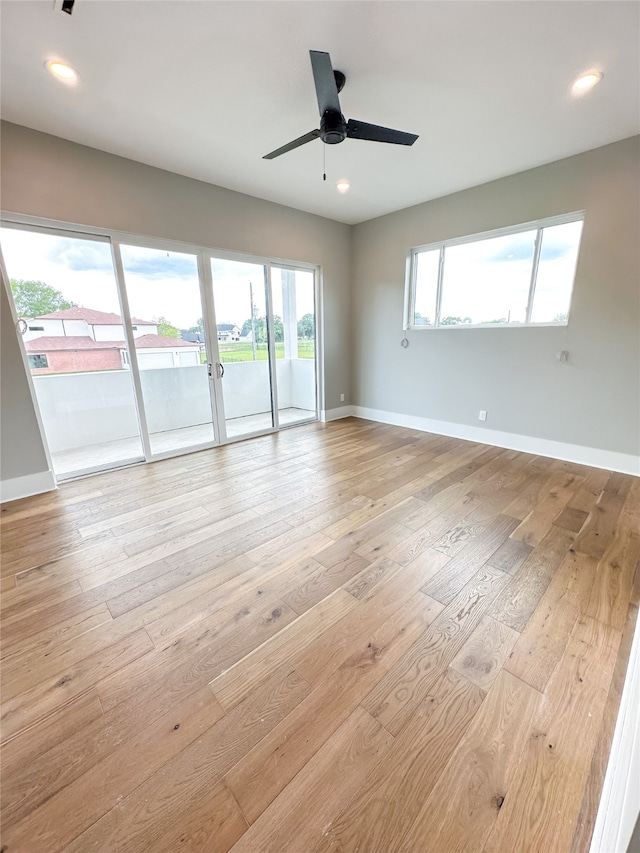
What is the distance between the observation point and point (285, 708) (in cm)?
126

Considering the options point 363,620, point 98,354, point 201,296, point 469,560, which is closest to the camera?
point 363,620

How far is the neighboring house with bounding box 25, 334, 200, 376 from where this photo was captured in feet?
10.0

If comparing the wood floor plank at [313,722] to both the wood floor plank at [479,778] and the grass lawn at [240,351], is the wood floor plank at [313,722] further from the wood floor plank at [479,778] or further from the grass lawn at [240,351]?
the grass lawn at [240,351]

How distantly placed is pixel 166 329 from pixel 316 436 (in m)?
2.30

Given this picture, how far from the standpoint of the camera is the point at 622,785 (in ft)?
2.83

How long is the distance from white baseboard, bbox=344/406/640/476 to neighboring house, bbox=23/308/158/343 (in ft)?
9.89

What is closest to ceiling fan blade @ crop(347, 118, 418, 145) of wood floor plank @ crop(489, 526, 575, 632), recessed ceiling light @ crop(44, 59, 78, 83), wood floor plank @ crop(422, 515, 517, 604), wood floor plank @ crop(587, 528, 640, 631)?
recessed ceiling light @ crop(44, 59, 78, 83)

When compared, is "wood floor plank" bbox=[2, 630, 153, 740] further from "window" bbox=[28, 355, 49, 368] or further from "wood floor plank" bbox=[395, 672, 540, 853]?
"window" bbox=[28, 355, 49, 368]

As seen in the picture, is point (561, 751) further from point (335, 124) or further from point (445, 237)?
point (445, 237)

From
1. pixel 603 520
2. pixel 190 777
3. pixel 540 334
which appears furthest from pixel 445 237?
pixel 190 777

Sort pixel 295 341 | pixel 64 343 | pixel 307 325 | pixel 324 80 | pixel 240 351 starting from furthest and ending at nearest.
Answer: pixel 295 341
pixel 307 325
pixel 240 351
pixel 64 343
pixel 324 80

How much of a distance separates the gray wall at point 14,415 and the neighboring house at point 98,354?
138 mm

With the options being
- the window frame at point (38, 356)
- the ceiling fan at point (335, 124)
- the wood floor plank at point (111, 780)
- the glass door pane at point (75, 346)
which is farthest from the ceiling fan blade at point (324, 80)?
the window frame at point (38, 356)

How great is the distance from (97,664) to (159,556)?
726 mm
